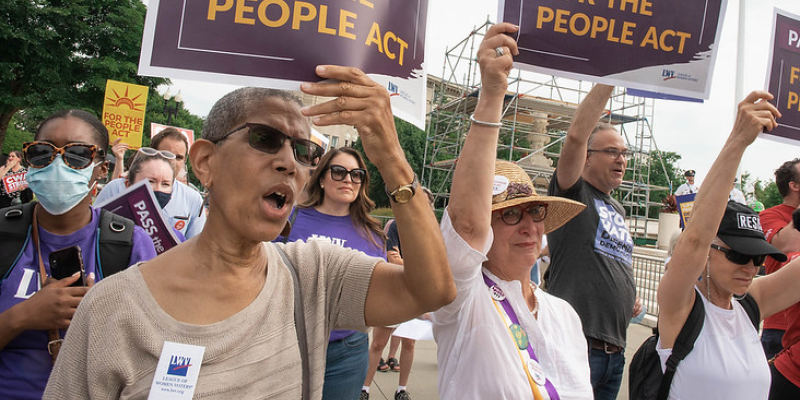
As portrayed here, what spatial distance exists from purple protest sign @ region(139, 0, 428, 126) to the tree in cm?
1868

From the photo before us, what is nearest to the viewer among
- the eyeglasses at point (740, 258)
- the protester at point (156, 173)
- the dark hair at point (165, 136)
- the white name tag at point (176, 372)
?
the white name tag at point (176, 372)

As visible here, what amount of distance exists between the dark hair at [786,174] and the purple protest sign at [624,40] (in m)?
2.16

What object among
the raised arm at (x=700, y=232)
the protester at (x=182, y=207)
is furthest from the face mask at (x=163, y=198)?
the raised arm at (x=700, y=232)

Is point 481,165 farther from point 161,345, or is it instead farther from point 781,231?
point 781,231

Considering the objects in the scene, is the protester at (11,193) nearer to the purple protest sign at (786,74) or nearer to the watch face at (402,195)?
the watch face at (402,195)

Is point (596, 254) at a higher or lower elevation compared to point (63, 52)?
lower

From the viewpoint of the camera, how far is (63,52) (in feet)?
59.3

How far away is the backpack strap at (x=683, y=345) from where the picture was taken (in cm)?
241

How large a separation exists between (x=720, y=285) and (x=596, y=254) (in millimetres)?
712

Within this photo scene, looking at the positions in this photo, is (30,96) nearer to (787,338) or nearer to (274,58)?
(274,58)

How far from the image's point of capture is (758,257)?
2.54 m

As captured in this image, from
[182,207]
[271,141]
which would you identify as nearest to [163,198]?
[182,207]

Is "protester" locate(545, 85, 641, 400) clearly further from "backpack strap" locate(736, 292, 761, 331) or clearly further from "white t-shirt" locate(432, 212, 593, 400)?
"white t-shirt" locate(432, 212, 593, 400)

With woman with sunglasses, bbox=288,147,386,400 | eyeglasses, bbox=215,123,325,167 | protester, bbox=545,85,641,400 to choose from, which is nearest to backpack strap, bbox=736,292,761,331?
protester, bbox=545,85,641,400
